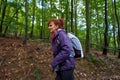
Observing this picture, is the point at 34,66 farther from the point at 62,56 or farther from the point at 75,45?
the point at 62,56

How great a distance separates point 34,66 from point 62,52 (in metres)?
7.34

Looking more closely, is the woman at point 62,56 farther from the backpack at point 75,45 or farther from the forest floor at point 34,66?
the forest floor at point 34,66

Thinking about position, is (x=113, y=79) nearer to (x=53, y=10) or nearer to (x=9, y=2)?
(x=9, y=2)

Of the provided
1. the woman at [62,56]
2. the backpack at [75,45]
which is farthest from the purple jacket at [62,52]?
the backpack at [75,45]

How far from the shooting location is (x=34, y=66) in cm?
1127

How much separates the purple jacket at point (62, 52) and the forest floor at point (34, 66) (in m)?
6.34

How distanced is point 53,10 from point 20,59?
14926 mm

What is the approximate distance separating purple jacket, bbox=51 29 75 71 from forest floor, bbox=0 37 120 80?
6.34m

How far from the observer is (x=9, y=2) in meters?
16.5

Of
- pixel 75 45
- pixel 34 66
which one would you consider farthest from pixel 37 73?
pixel 75 45

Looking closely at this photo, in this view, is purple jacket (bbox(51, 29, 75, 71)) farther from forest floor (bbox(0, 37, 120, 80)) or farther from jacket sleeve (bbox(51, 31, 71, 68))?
forest floor (bbox(0, 37, 120, 80))

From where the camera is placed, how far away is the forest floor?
34.7 feet

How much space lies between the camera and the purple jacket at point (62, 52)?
412cm

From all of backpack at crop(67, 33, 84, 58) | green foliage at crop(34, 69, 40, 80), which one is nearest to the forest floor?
green foliage at crop(34, 69, 40, 80)
